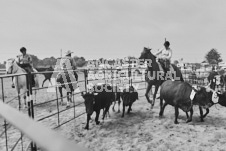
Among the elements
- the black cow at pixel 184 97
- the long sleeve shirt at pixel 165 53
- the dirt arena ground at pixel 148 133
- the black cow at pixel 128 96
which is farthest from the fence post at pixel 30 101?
the long sleeve shirt at pixel 165 53

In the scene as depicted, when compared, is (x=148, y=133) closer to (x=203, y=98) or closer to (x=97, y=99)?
(x=97, y=99)

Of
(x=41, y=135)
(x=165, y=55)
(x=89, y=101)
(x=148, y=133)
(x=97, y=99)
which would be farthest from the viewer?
(x=165, y=55)

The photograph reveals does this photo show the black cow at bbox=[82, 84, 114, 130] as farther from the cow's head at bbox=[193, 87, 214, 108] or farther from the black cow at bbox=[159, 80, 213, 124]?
the cow's head at bbox=[193, 87, 214, 108]

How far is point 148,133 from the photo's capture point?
4.86 metres

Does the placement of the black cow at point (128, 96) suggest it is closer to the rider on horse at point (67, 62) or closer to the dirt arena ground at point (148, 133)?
Result: the dirt arena ground at point (148, 133)

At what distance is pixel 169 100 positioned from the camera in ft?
19.2

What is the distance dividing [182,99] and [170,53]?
380 cm

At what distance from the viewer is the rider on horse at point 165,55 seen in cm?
831

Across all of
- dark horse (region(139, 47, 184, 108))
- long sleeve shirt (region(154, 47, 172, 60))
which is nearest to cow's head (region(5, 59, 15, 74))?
dark horse (region(139, 47, 184, 108))

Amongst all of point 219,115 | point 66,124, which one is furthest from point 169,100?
point 66,124

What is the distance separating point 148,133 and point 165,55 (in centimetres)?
491

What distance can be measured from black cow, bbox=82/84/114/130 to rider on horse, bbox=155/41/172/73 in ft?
10.7

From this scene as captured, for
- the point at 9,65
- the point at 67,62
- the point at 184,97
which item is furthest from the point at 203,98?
the point at 9,65

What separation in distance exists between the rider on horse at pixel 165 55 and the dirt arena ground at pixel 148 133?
2.44 m
